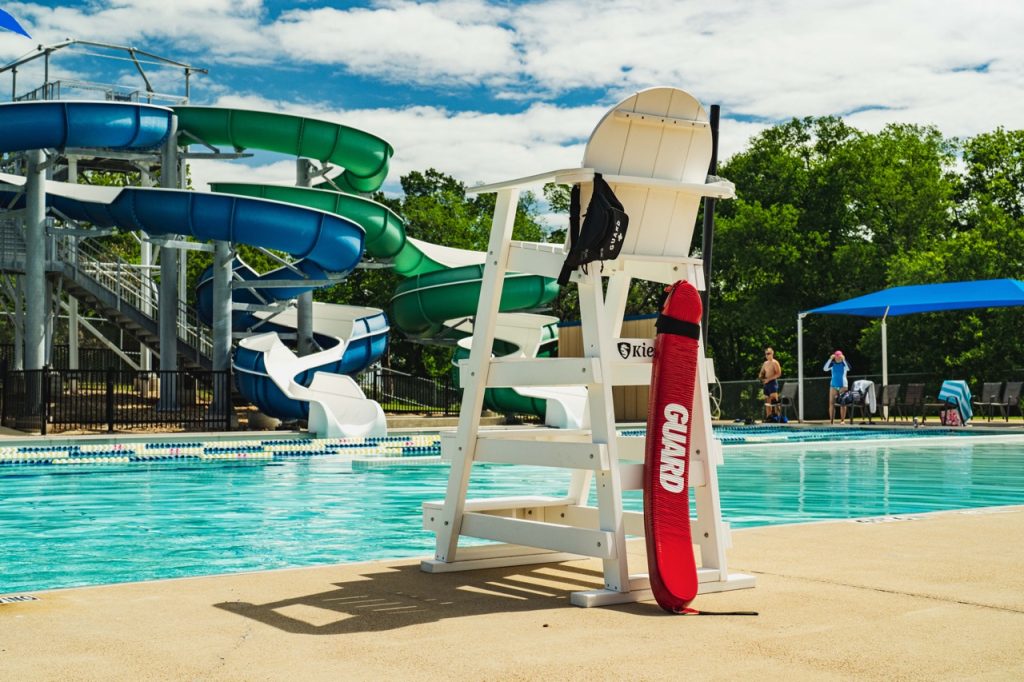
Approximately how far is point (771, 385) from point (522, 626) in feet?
77.8

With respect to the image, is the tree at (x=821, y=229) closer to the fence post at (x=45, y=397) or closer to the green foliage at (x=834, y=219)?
the green foliage at (x=834, y=219)

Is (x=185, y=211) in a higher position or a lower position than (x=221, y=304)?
higher

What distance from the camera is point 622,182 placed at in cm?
451

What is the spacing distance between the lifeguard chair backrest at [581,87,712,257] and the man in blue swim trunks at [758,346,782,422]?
21600 mm

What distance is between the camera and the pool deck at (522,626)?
3.18 meters

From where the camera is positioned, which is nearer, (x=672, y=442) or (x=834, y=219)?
(x=672, y=442)

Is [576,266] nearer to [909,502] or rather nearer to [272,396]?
[909,502]

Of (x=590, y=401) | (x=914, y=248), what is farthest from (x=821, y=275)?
(x=590, y=401)

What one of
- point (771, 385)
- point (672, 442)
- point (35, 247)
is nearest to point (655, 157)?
point (672, 442)

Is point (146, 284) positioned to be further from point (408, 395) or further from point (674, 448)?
point (674, 448)

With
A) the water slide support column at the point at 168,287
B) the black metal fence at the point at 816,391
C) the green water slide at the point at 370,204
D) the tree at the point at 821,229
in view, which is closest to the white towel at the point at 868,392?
the black metal fence at the point at 816,391

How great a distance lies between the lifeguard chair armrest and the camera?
446 cm

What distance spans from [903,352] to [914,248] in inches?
451

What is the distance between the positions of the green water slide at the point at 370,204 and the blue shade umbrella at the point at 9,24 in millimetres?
5089
